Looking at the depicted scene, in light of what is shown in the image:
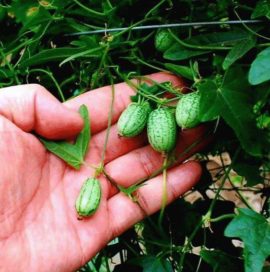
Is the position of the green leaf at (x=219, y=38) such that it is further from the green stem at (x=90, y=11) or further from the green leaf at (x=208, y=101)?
the green stem at (x=90, y=11)

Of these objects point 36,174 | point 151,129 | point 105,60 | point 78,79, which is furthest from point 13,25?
point 151,129

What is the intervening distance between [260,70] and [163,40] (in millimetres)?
438

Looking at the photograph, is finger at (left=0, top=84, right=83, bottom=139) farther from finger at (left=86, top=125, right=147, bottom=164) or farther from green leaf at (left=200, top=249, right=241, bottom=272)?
green leaf at (left=200, top=249, right=241, bottom=272)

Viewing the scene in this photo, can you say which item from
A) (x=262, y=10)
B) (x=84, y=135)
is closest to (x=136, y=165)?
(x=84, y=135)

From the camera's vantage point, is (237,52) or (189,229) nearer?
(237,52)

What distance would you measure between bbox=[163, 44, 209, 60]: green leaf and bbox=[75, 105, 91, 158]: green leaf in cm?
35

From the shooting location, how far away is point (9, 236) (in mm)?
1730

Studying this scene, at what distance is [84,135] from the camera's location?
188 cm

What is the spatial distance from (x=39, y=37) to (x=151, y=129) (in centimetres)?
53

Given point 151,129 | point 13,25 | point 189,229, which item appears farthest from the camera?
point 13,25

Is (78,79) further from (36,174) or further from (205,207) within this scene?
(205,207)

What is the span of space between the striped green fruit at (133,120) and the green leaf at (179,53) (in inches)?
7.5

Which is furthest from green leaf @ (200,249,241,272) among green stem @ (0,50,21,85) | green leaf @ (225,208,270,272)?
green stem @ (0,50,21,85)

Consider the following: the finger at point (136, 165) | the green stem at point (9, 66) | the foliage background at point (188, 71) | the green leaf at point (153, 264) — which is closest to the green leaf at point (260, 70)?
the foliage background at point (188, 71)
